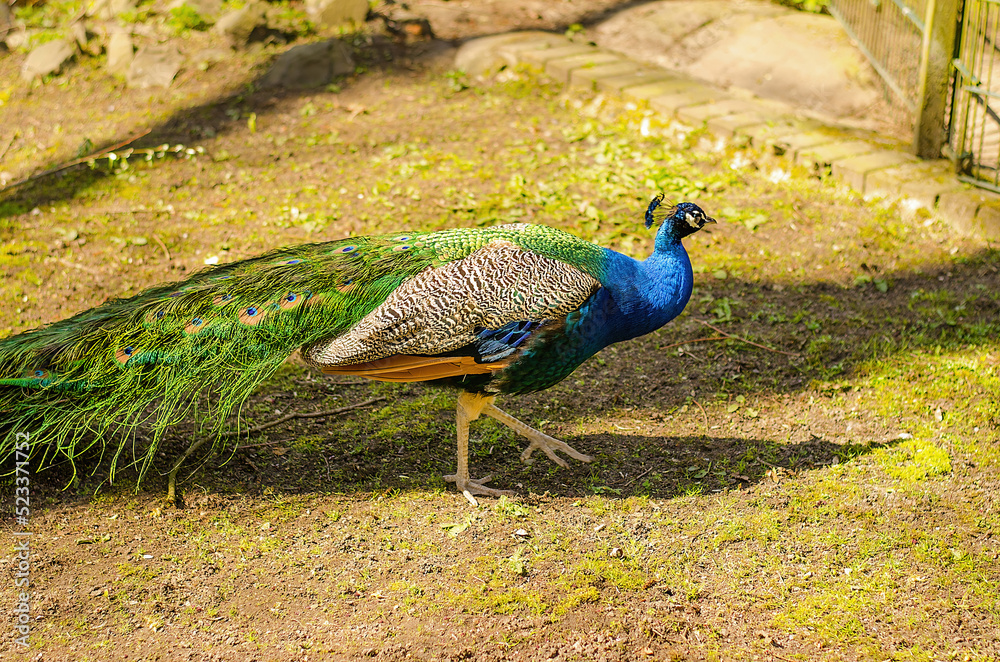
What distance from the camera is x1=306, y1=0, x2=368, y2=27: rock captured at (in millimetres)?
8820

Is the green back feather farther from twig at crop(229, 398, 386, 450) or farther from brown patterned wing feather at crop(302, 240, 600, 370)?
twig at crop(229, 398, 386, 450)

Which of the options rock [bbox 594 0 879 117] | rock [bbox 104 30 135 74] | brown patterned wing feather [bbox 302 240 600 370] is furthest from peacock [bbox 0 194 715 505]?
rock [bbox 104 30 135 74]

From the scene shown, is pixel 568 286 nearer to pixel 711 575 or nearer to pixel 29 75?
pixel 711 575

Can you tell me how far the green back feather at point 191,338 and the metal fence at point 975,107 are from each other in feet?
12.0

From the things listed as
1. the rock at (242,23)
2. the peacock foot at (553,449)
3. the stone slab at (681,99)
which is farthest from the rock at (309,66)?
the peacock foot at (553,449)

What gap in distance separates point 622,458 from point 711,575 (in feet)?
2.75

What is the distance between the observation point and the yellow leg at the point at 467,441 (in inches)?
147

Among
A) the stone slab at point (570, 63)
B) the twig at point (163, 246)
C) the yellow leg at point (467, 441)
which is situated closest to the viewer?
the yellow leg at point (467, 441)

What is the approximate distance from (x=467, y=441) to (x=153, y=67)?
6306 millimetres

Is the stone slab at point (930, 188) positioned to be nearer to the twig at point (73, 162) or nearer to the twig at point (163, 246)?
the twig at point (163, 246)

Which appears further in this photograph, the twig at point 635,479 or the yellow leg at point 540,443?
the yellow leg at point 540,443

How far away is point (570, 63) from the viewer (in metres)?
7.82

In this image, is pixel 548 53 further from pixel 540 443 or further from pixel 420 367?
pixel 420 367

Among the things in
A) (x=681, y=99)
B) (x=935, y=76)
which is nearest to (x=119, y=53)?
(x=681, y=99)
